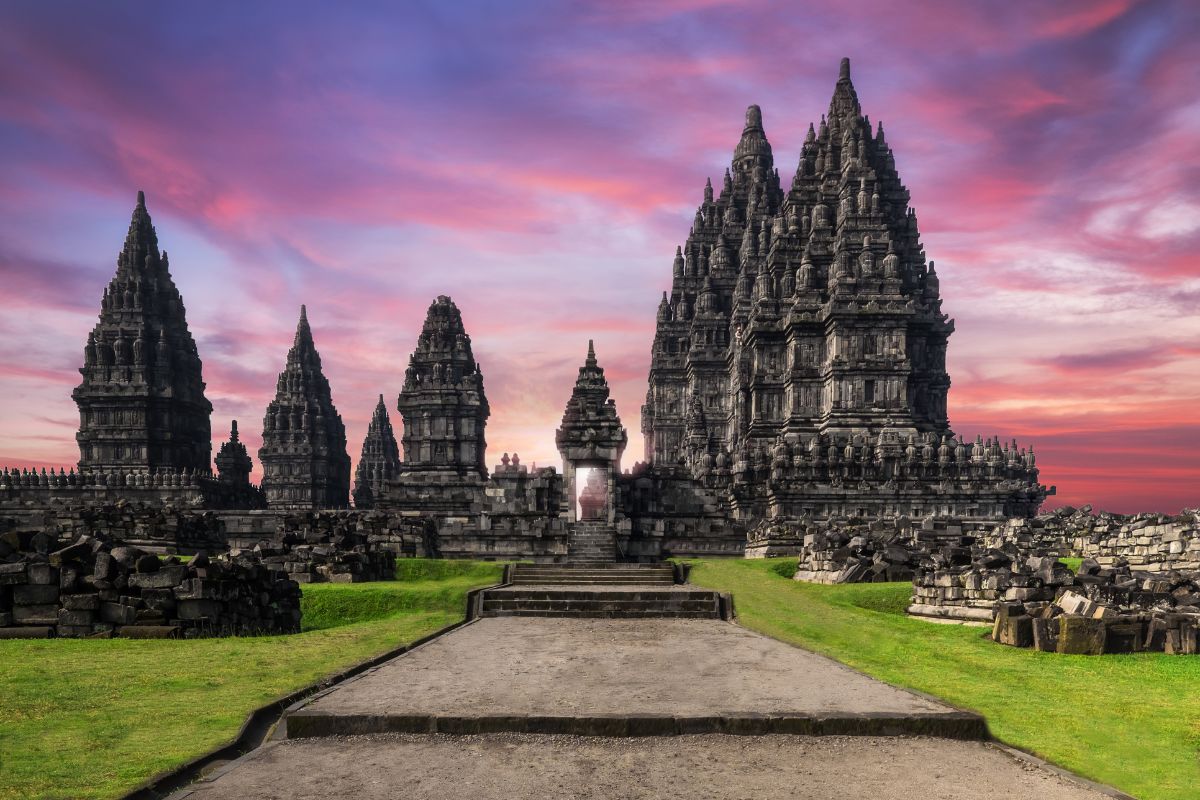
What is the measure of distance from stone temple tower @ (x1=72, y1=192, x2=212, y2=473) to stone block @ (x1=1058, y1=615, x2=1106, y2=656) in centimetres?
6839

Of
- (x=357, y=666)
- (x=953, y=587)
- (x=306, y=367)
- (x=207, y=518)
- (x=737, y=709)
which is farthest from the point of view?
(x=306, y=367)

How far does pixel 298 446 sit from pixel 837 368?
60.6 meters

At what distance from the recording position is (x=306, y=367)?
9156cm

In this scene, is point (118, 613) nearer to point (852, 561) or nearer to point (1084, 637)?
point (1084, 637)

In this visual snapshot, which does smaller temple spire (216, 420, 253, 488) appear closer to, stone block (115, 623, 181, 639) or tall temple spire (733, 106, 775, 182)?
tall temple spire (733, 106, 775, 182)

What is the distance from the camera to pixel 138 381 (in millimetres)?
69062

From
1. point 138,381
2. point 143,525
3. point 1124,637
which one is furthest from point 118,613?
point 138,381

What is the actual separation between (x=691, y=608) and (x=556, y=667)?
7427 mm

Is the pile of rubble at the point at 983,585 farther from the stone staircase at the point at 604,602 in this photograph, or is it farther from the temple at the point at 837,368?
the temple at the point at 837,368

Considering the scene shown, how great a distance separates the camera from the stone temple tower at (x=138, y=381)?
68875 millimetres

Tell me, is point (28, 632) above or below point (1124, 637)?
below

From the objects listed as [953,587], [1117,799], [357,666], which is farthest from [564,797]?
[953,587]

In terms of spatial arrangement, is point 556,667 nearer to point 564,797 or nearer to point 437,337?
point 564,797

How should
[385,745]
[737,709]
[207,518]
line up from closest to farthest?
[385,745] < [737,709] < [207,518]
